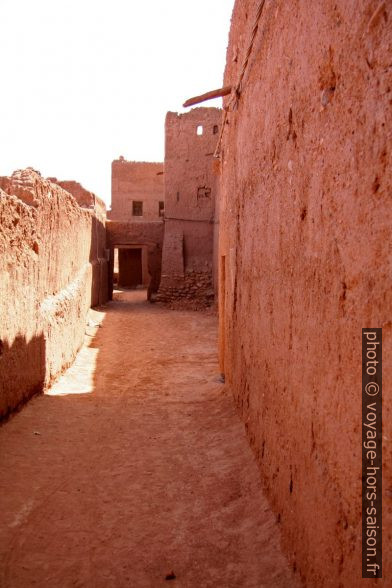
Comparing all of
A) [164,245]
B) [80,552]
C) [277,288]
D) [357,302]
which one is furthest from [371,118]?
[164,245]

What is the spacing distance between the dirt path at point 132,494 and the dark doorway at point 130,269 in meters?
19.6

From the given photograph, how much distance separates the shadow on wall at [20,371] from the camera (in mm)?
4942

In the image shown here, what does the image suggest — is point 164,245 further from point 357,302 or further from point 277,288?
point 357,302

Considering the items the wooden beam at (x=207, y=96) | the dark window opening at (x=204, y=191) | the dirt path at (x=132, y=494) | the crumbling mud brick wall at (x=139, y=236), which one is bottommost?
the dirt path at (x=132, y=494)

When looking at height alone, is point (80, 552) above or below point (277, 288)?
below

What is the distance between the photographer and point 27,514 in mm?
3584

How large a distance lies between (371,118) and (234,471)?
3.21m

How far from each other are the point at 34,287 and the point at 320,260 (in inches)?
175

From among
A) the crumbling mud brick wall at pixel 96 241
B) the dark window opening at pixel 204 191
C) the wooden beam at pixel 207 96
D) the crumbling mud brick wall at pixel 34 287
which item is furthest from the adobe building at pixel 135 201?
the wooden beam at pixel 207 96

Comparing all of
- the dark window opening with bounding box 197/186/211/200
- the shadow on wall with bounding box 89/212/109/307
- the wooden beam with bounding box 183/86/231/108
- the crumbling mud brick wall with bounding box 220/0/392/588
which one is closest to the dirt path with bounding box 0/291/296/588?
the crumbling mud brick wall with bounding box 220/0/392/588

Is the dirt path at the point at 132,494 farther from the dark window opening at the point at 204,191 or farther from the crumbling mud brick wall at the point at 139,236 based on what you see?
the crumbling mud brick wall at the point at 139,236

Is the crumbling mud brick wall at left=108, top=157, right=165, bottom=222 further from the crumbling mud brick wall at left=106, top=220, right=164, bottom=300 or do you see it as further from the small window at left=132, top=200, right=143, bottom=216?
the crumbling mud brick wall at left=106, top=220, right=164, bottom=300

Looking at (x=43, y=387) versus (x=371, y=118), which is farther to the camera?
(x=43, y=387)

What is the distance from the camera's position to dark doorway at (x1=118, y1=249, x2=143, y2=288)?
26609 mm
